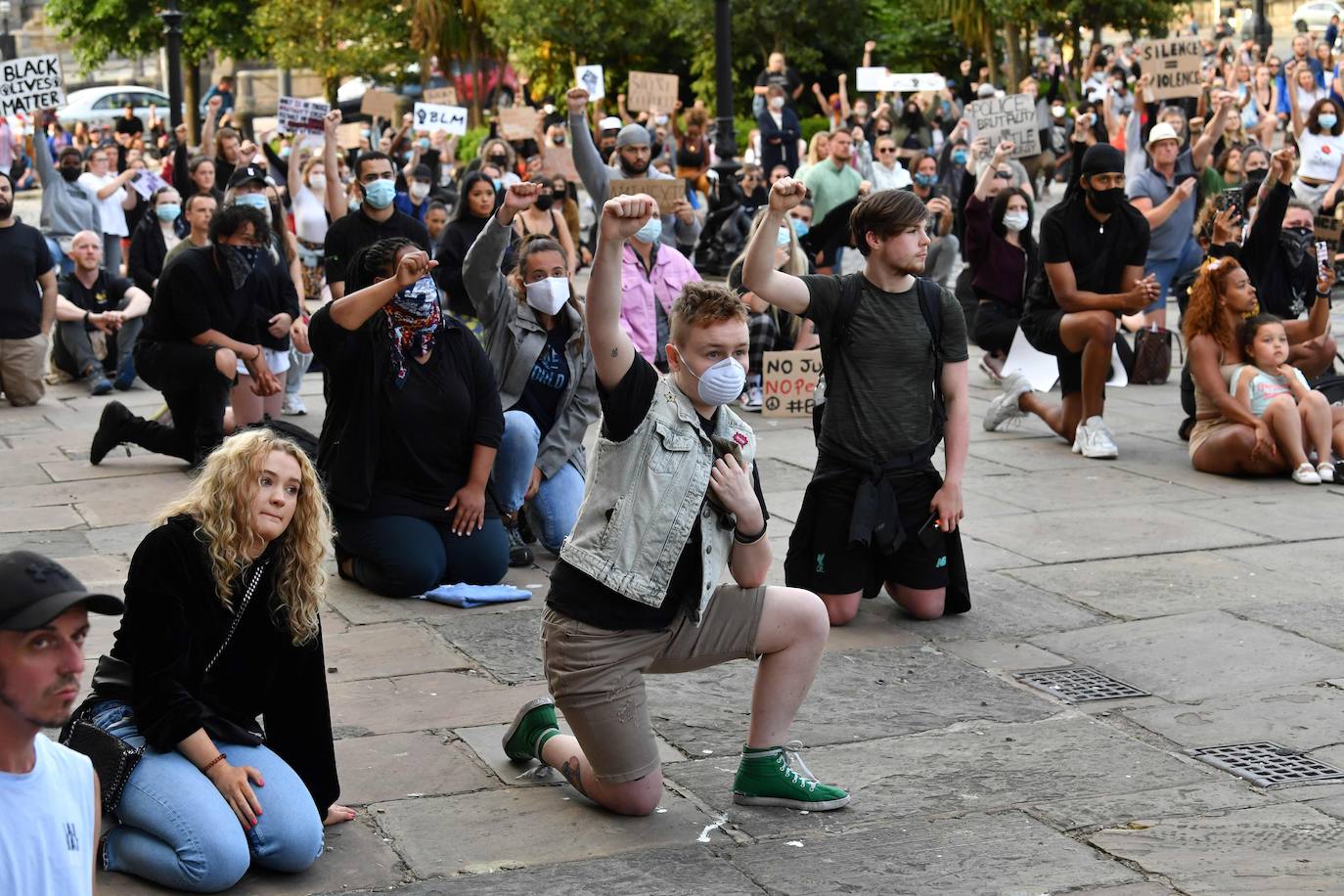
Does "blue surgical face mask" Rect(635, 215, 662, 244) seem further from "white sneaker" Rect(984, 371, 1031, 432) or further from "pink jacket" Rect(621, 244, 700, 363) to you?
"white sneaker" Rect(984, 371, 1031, 432)

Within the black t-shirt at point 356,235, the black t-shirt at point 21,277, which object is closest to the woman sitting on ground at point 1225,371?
the black t-shirt at point 356,235

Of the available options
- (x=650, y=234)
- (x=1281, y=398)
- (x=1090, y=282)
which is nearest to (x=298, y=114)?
(x=650, y=234)

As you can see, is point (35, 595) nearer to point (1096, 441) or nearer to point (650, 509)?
point (650, 509)

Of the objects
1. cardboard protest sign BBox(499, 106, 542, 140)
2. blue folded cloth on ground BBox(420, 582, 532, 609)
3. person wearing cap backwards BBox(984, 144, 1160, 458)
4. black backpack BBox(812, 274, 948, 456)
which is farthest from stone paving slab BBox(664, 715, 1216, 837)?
cardboard protest sign BBox(499, 106, 542, 140)

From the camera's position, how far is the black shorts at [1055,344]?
405 inches

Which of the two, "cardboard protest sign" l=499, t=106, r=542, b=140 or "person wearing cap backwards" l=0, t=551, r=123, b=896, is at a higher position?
"cardboard protest sign" l=499, t=106, r=542, b=140

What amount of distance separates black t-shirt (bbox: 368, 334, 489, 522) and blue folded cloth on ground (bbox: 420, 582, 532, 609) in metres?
0.30

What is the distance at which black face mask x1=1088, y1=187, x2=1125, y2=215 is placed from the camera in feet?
32.2

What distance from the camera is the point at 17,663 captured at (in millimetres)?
2609

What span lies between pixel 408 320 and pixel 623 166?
20.9 ft

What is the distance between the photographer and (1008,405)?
36.3 ft

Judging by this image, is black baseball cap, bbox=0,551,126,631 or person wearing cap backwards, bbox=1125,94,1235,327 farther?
person wearing cap backwards, bbox=1125,94,1235,327

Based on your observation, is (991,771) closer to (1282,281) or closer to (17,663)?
(17,663)

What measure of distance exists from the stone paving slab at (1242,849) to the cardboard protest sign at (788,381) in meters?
6.30
